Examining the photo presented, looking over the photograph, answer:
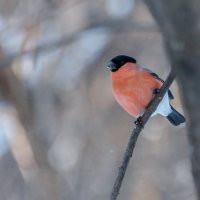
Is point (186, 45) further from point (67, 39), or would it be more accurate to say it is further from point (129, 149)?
point (67, 39)

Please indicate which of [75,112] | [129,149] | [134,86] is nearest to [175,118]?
[134,86]

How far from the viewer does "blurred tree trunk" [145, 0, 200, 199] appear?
708 millimetres

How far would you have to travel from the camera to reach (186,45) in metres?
0.72

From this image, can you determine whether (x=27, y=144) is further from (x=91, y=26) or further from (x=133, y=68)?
(x=133, y=68)

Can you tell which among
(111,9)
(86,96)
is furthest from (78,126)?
(111,9)

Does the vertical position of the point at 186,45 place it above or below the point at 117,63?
above

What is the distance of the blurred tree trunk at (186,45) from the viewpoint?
0.71m

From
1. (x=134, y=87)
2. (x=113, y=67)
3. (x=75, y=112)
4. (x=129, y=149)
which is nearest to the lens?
(x=129, y=149)

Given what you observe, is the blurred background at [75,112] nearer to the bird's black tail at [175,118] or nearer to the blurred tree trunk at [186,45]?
the bird's black tail at [175,118]

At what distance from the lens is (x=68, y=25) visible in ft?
23.8

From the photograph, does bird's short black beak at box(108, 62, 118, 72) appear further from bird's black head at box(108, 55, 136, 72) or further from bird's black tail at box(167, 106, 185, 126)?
bird's black tail at box(167, 106, 185, 126)

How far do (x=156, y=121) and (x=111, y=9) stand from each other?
4.99 ft

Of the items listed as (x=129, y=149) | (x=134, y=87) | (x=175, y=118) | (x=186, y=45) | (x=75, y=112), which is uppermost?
(x=186, y=45)

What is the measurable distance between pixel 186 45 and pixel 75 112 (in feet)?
21.4
